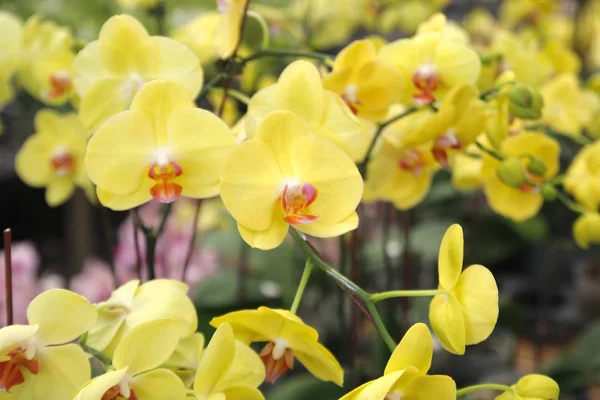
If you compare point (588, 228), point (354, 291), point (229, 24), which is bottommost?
point (588, 228)

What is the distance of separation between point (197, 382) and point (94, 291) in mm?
507

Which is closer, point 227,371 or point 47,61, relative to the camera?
point 227,371

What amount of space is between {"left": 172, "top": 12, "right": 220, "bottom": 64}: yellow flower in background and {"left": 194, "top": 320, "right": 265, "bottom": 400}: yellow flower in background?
34 centimetres

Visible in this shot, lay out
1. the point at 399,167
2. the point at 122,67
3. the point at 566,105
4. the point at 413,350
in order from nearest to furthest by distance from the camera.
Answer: the point at 413,350 < the point at 122,67 < the point at 399,167 < the point at 566,105

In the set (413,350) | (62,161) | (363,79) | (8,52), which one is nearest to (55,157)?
(62,161)

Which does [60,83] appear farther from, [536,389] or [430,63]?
[536,389]

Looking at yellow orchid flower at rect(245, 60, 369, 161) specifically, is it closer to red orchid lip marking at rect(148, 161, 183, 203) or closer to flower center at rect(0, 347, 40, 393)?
red orchid lip marking at rect(148, 161, 183, 203)

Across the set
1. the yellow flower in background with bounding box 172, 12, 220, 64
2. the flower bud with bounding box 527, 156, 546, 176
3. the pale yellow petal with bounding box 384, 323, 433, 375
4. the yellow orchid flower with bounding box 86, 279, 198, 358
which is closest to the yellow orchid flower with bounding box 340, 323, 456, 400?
the pale yellow petal with bounding box 384, 323, 433, 375

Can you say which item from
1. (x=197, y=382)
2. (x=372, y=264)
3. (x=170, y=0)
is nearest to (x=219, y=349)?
(x=197, y=382)

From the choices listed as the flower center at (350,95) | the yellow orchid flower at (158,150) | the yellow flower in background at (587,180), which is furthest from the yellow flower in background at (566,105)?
the yellow orchid flower at (158,150)

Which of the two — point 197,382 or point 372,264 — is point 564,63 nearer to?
point 372,264

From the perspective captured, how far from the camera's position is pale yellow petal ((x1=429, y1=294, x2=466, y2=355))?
11.6 inches

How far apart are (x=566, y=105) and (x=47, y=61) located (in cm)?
52

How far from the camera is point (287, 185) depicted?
328 millimetres
